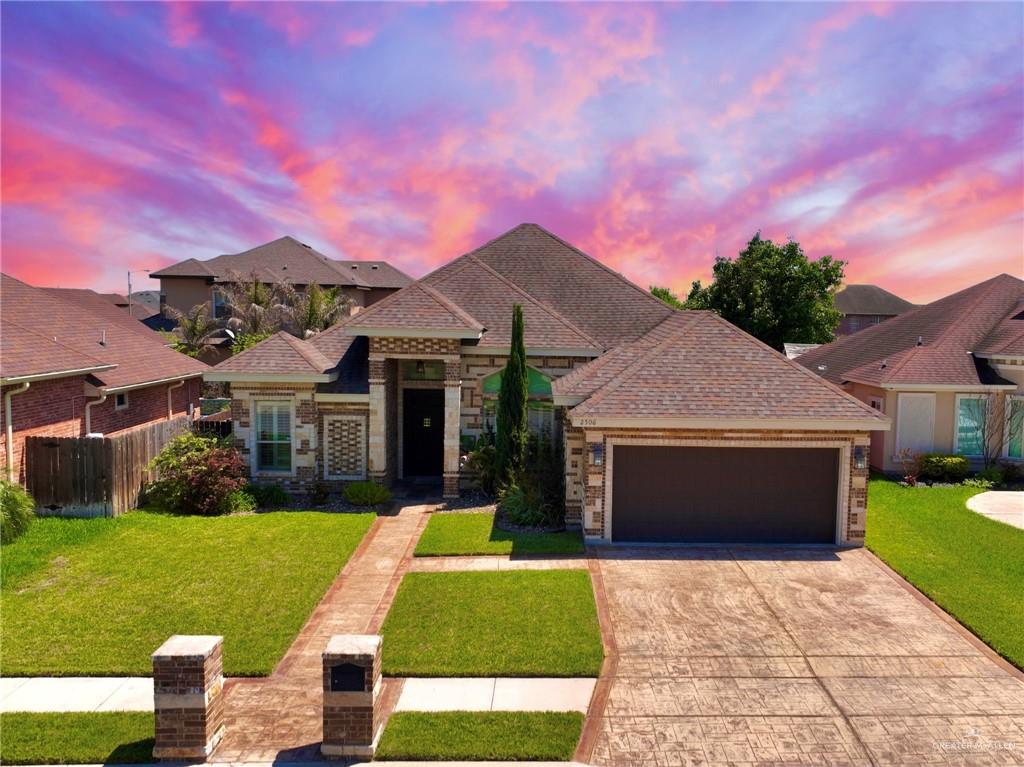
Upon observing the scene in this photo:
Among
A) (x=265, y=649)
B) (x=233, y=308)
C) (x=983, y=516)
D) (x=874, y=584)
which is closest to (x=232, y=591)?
(x=265, y=649)

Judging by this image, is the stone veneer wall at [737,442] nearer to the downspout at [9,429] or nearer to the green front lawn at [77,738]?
the green front lawn at [77,738]

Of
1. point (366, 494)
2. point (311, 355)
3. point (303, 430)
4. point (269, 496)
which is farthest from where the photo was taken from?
point (311, 355)

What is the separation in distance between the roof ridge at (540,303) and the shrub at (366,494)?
22.6 feet

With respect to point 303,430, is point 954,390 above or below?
above

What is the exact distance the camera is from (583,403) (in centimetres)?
1332

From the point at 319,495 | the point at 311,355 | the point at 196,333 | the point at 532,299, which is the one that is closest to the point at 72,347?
the point at 311,355

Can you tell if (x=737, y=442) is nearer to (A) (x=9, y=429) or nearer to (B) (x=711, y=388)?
(B) (x=711, y=388)

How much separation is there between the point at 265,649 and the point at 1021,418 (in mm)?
22537

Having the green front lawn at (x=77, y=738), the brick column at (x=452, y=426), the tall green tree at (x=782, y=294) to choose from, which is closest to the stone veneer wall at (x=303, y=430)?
the brick column at (x=452, y=426)

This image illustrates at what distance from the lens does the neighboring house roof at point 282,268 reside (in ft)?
158

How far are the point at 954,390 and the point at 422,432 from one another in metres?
16.8

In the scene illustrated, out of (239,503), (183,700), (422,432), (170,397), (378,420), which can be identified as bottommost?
(239,503)

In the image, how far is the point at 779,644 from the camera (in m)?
8.86

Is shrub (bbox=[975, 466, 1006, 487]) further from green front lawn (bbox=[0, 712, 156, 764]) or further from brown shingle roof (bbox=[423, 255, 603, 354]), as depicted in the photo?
green front lawn (bbox=[0, 712, 156, 764])
